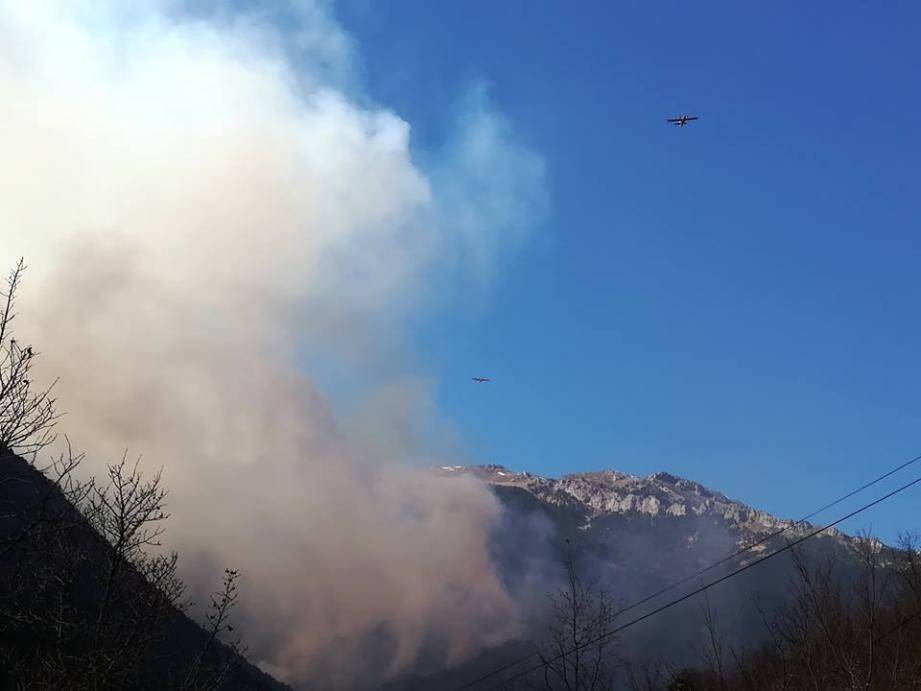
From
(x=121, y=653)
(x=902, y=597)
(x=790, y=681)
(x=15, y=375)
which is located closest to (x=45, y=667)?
(x=121, y=653)

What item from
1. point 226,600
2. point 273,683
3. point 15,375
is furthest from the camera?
point 273,683

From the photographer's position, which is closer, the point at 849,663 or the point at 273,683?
the point at 849,663

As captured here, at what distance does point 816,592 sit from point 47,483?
35616 mm

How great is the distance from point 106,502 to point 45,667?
4.07m

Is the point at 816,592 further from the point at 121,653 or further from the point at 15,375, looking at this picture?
the point at 15,375

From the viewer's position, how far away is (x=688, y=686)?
201 ft

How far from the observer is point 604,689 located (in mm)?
37156

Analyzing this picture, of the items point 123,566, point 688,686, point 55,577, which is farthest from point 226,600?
point 688,686

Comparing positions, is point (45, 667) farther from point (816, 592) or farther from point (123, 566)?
point (816, 592)

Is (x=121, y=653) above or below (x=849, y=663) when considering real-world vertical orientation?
below

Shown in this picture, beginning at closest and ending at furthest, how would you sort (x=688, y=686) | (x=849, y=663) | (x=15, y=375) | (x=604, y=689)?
(x=15, y=375) → (x=849, y=663) → (x=604, y=689) → (x=688, y=686)

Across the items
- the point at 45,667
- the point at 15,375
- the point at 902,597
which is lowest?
the point at 45,667

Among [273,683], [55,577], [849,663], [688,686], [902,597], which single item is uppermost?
[273,683]

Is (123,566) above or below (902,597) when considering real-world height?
below
